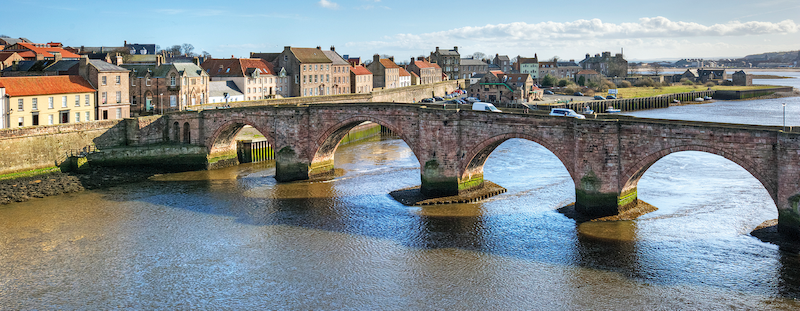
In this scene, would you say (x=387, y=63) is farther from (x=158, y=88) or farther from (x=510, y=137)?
(x=510, y=137)

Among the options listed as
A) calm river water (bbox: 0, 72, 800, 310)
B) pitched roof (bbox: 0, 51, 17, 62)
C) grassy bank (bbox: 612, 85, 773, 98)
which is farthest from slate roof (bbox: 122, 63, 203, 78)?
grassy bank (bbox: 612, 85, 773, 98)

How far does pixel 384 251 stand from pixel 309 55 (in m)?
58.1

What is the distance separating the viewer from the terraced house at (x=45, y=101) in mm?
51719

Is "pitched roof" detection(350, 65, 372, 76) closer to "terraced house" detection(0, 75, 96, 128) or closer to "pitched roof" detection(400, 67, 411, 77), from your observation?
"pitched roof" detection(400, 67, 411, 77)

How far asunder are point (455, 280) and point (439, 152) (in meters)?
16.1

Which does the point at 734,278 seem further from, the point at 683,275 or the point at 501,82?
the point at 501,82

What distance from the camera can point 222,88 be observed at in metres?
75.1

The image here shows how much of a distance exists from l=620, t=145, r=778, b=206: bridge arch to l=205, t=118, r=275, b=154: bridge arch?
29221 millimetres

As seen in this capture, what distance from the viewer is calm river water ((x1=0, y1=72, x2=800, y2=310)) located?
91.1 feet

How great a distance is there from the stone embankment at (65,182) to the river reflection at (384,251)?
141cm

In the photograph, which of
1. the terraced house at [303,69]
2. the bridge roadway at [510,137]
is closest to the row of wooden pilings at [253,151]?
the bridge roadway at [510,137]

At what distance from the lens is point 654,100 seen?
376 ft

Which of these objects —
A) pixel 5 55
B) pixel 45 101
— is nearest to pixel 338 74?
pixel 5 55

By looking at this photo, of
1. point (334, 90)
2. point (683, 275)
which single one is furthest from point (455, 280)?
point (334, 90)
